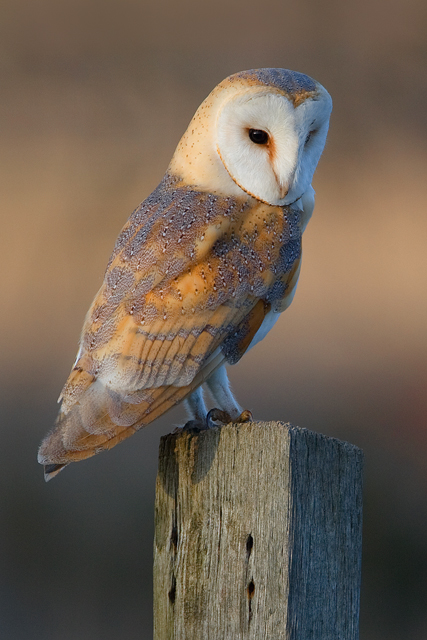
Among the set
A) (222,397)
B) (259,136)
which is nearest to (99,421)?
(222,397)

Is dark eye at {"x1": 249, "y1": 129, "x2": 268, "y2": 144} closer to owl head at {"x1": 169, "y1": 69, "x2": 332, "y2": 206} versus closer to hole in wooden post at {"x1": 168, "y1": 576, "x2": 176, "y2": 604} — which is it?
owl head at {"x1": 169, "y1": 69, "x2": 332, "y2": 206}

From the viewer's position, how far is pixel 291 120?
1.82 meters

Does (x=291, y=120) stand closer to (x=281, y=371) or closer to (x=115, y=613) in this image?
(x=281, y=371)

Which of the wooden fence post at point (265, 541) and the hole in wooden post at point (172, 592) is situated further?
the hole in wooden post at point (172, 592)

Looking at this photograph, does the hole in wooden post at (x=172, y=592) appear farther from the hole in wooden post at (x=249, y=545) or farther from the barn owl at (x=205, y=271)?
the barn owl at (x=205, y=271)

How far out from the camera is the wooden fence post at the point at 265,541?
1397 mm

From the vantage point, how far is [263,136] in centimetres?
188

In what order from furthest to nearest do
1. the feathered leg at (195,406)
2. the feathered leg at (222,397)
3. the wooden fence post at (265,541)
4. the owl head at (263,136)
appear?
the feathered leg at (195,406) < the feathered leg at (222,397) < the owl head at (263,136) < the wooden fence post at (265,541)

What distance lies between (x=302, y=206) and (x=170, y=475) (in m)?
0.76

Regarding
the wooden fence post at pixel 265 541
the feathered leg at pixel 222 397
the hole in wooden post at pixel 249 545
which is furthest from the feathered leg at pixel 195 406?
the hole in wooden post at pixel 249 545

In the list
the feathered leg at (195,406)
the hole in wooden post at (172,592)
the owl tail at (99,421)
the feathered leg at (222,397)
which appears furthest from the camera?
the feathered leg at (195,406)

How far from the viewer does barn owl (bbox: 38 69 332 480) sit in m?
1.71

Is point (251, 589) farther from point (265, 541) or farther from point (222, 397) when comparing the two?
point (222, 397)

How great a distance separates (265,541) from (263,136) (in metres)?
0.93
